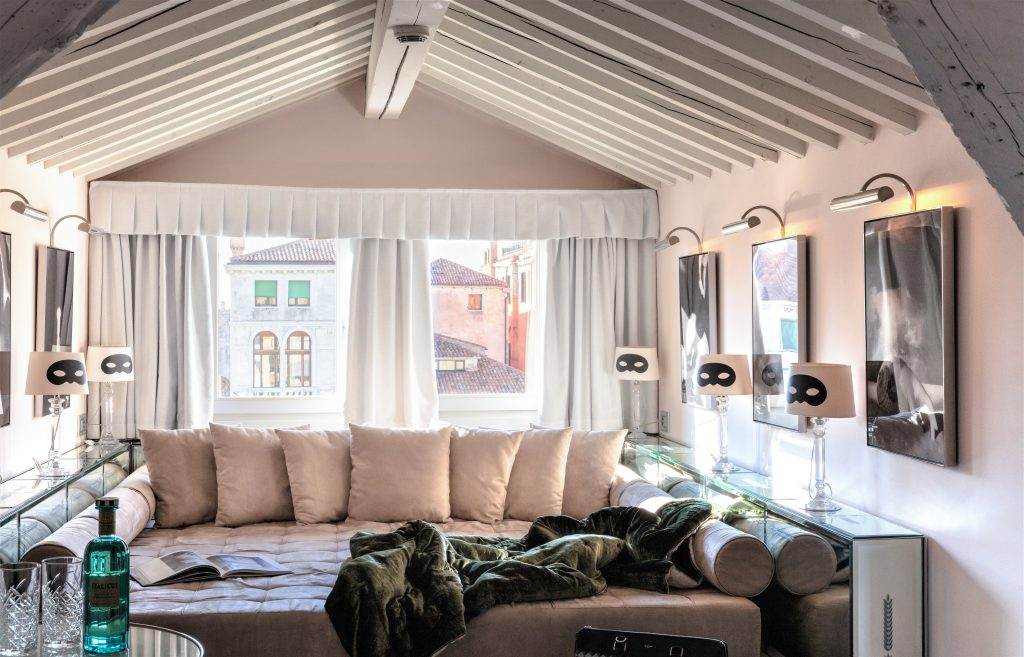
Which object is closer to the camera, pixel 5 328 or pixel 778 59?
pixel 778 59

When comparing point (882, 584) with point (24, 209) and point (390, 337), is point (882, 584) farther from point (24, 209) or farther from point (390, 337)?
point (24, 209)

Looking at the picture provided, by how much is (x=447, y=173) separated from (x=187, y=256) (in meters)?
1.77

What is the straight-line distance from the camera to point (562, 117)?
5805 mm

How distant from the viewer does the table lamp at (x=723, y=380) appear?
194 inches

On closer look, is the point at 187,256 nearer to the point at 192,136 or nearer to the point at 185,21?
the point at 192,136

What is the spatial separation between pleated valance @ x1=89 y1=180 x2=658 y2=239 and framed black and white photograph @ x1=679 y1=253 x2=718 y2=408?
0.75 meters

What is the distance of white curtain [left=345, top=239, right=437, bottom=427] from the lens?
21.6ft

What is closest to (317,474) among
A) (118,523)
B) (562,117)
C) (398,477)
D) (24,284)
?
(398,477)

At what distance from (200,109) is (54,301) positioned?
4.43ft

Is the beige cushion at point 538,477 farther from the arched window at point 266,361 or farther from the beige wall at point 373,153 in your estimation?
the arched window at point 266,361

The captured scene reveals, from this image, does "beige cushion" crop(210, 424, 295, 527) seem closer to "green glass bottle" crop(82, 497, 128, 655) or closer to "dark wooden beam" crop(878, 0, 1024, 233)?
"green glass bottle" crop(82, 497, 128, 655)

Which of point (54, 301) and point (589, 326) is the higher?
point (54, 301)

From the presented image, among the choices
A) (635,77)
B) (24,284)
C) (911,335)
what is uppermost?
(635,77)

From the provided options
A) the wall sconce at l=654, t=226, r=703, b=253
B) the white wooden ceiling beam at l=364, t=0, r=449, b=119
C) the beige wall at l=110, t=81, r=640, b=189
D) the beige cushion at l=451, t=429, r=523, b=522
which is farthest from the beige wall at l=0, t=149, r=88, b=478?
the wall sconce at l=654, t=226, r=703, b=253
